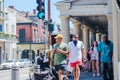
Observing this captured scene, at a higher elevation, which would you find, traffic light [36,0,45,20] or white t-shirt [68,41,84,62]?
traffic light [36,0,45,20]

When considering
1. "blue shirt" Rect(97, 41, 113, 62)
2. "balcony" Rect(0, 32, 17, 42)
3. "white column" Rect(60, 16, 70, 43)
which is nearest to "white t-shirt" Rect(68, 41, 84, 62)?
"blue shirt" Rect(97, 41, 113, 62)

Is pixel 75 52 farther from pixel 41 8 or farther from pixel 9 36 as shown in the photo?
pixel 9 36

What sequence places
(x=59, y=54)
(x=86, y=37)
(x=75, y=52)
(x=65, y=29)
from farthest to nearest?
(x=86, y=37)
(x=65, y=29)
(x=75, y=52)
(x=59, y=54)

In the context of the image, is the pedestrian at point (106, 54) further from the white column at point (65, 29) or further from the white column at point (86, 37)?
the white column at point (86, 37)

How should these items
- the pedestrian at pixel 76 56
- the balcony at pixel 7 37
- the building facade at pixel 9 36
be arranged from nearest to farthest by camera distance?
the pedestrian at pixel 76 56
the balcony at pixel 7 37
the building facade at pixel 9 36

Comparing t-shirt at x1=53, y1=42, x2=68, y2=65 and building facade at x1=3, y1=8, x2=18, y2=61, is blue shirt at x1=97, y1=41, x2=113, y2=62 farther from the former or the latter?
building facade at x1=3, y1=8, x2=18, y2=61

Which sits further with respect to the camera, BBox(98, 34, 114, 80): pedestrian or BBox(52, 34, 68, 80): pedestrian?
BBox(98, 34, 114, 80): pedestrian

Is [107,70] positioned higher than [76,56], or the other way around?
[76,56]

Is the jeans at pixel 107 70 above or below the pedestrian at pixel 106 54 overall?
below

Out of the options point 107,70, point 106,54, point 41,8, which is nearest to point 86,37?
point 41,8

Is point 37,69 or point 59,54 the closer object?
point 59,54

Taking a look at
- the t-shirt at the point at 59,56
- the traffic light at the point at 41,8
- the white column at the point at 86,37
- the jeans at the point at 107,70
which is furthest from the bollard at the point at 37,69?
the white column at the point at 86,37

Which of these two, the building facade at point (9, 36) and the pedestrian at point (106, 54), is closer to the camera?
the pedestrian at point (106, 54)

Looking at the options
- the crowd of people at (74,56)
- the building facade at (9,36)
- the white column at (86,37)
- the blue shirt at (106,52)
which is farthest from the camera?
the building facade at (9,36)
